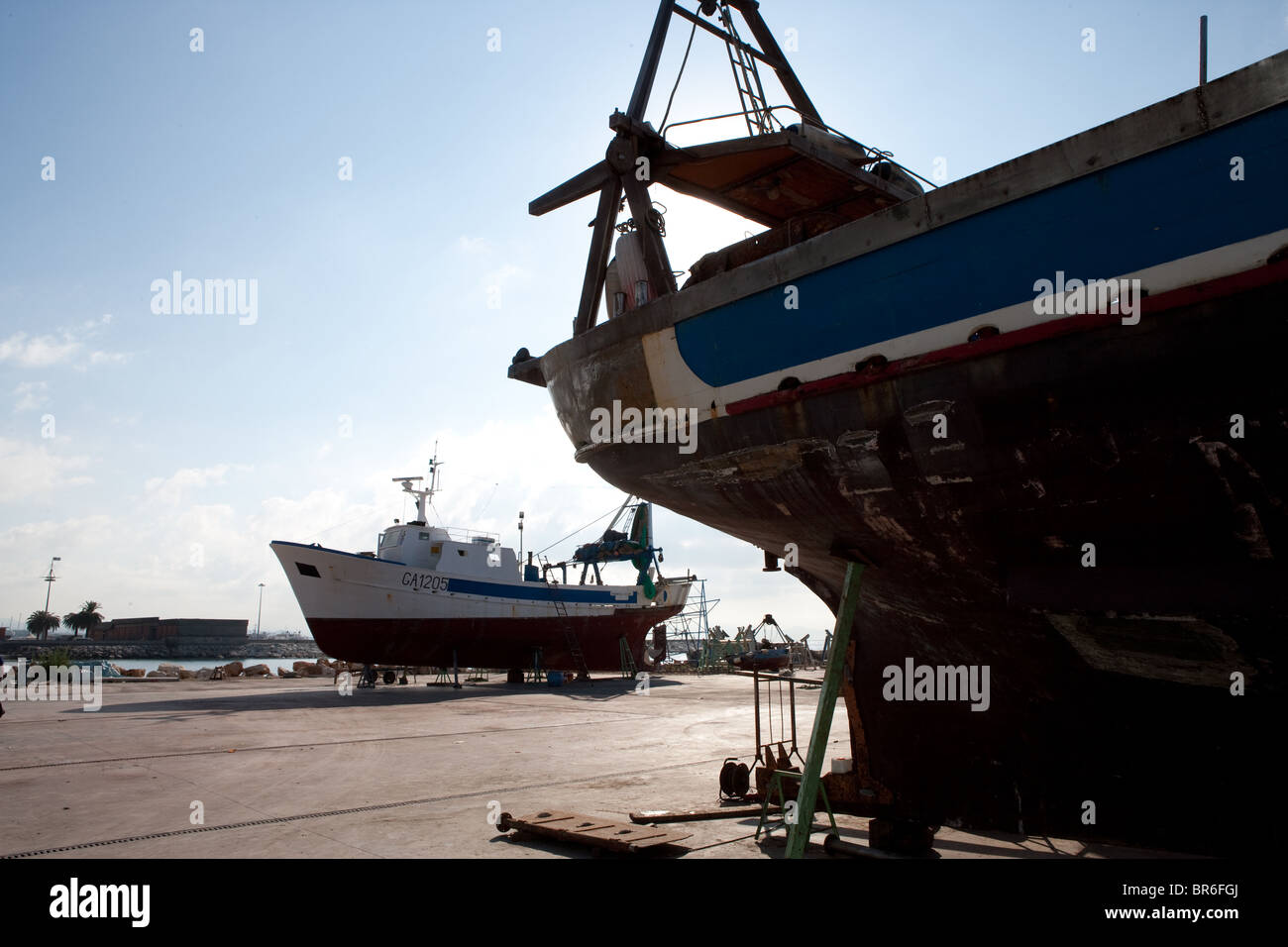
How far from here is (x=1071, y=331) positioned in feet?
11.7

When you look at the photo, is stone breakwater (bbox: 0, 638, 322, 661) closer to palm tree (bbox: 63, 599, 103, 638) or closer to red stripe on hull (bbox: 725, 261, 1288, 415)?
palm tree (bbox: 63, 599, 103, 638)

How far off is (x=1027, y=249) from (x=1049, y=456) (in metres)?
1.04

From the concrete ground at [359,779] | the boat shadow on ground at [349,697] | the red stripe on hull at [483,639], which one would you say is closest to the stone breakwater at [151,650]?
the red stripe on hull at [483,639]

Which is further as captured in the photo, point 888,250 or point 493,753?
point 493,753

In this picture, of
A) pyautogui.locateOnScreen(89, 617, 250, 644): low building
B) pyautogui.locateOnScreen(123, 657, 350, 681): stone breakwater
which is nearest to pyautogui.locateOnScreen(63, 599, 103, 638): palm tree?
pyautogui.locateOnScreen(89, 617, 250, 644): low building

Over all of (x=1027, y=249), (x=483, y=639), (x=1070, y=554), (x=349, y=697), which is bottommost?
(x=349, y=697)

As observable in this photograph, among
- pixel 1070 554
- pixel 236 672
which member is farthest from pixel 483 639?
pixel 1070 554

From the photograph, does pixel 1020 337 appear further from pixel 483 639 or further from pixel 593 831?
pixel 483 639

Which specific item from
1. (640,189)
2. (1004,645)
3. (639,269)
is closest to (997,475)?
(1004,645)

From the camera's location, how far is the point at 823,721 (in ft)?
15.2

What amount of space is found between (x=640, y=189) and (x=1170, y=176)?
13.1 ft

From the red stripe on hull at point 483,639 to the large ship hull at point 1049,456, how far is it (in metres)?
20.1

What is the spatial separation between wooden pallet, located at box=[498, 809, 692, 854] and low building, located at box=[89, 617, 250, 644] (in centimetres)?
10995
